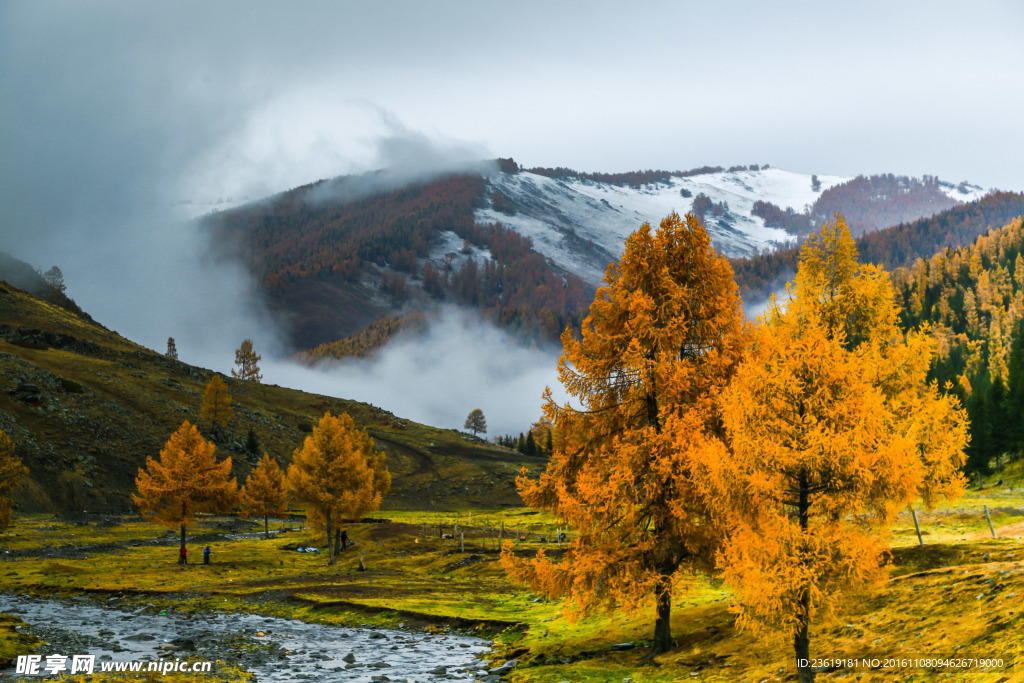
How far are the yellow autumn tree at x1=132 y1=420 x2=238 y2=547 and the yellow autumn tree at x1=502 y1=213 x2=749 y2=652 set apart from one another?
160 ft

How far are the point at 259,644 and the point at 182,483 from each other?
36544mm

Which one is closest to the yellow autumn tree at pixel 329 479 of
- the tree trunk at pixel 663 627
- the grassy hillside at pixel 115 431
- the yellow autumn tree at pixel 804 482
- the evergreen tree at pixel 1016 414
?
the tree trunk at pixel 663 627

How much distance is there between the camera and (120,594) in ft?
144

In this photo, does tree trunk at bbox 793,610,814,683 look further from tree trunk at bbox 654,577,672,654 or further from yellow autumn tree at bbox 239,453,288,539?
yellow autumn tree at bbox 239,453,288,539

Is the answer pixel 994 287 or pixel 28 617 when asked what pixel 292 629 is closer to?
pixel 28 617

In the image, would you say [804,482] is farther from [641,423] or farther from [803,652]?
[641,423]

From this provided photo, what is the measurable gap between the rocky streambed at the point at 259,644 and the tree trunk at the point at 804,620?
1151 centimetres

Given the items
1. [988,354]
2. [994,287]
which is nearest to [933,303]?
[994,287]

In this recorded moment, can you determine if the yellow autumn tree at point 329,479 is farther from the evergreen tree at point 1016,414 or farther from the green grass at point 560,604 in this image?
the evergreen tree at point 1016,414

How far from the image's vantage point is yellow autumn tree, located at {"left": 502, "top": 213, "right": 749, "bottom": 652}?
21.1 m

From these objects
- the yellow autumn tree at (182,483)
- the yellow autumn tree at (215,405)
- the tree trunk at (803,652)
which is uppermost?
the yellow autumn tree at (215,405)

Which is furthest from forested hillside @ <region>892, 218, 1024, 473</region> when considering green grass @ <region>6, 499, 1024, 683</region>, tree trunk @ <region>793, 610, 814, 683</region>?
tree trunk @ <region>793, 610, 814, 683</region>

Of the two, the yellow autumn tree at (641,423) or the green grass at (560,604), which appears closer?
the green grass at (560,604)

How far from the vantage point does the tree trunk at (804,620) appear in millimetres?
15266
